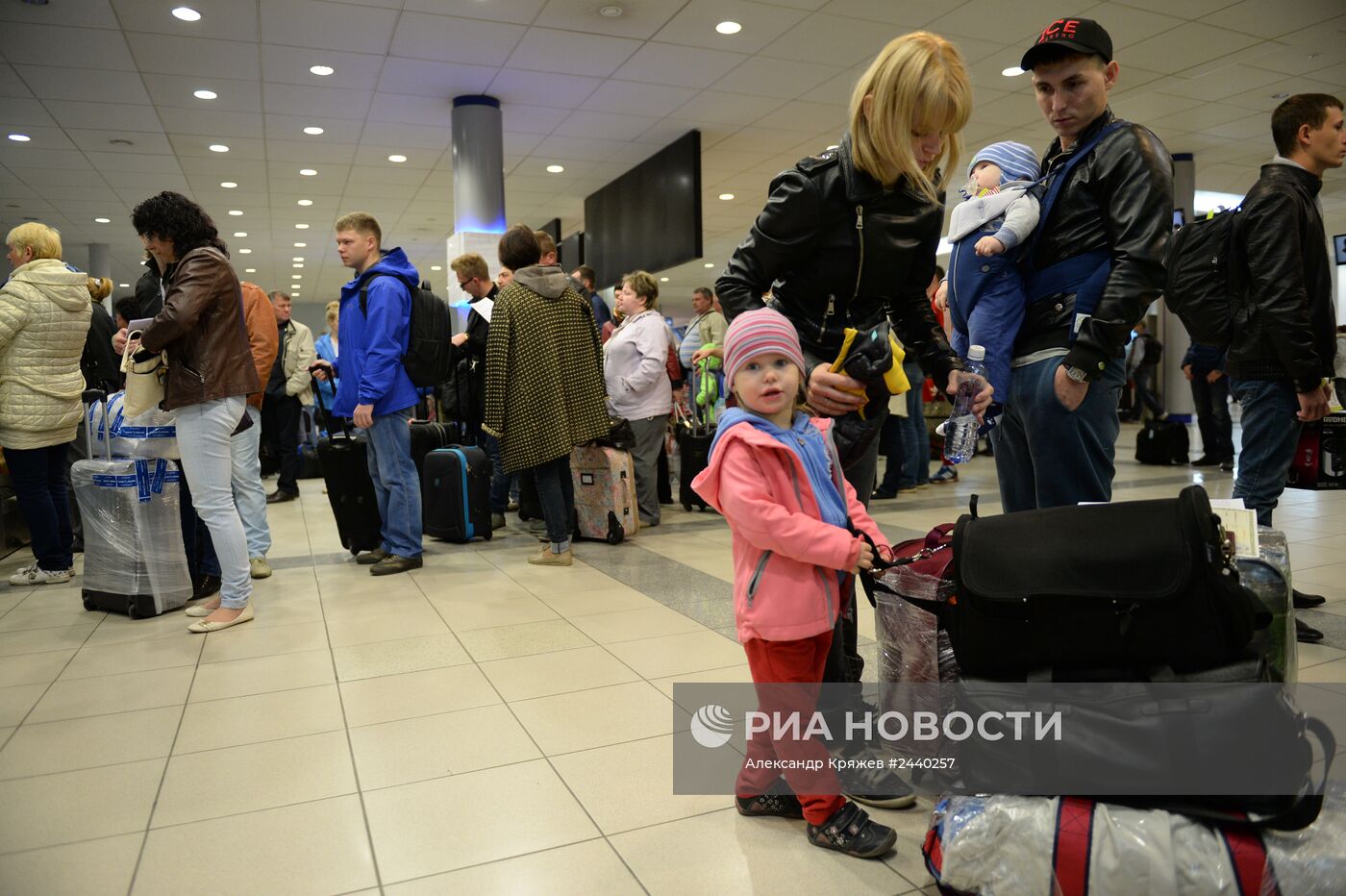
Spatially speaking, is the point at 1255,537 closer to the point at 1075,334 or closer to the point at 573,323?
the point at 1075,334

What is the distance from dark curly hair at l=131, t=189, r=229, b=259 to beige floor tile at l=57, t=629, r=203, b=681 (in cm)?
143

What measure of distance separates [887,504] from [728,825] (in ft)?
14.7

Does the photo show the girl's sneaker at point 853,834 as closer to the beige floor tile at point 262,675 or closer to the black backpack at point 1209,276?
the beige floor tile at point 262,675

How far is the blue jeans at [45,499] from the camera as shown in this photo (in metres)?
4.00

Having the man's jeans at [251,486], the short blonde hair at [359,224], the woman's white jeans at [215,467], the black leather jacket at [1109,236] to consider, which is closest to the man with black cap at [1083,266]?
the black leather jacket at [1109,236]

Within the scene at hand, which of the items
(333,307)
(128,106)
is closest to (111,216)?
(128,106)

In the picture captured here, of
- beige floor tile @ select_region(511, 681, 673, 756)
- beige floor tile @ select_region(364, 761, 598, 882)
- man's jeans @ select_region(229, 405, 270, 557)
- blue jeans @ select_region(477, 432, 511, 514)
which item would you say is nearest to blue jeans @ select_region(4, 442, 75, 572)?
man's jeans @ select_region(229, 405, 270, 557)

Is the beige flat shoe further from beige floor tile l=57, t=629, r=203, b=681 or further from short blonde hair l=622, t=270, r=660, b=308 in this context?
short blonde hair l=622, t=270, r=660, b=308

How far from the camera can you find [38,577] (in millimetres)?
4215

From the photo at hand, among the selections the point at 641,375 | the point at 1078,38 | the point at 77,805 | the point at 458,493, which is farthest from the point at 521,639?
the point at 1078,38

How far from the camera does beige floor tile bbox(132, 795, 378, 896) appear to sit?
5.20 feet

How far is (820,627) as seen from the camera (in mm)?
1622

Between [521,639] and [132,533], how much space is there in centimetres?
171

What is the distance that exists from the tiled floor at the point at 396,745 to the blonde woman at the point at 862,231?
526 mm
